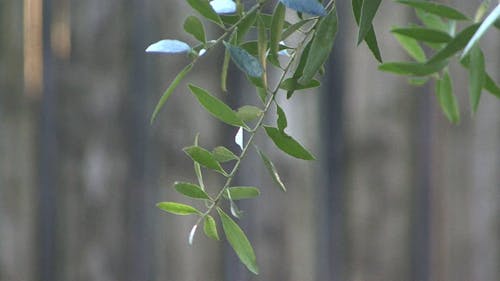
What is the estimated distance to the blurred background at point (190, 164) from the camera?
1229mm

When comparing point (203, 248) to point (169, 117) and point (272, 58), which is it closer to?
point (169, 117)

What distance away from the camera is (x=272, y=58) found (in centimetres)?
37

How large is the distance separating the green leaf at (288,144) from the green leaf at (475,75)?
0.24 feet

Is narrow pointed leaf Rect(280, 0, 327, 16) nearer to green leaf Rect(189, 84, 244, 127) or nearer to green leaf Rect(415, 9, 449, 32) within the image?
green leaf Rect(189, 84, 244, 127)

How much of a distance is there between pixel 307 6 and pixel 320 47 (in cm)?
2

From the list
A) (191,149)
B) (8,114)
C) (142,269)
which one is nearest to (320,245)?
(142,269)

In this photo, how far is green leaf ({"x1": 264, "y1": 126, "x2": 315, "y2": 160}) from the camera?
0.37 meters

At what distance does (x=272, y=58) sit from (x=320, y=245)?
0.94 meters

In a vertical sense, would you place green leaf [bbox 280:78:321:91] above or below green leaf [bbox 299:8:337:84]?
below

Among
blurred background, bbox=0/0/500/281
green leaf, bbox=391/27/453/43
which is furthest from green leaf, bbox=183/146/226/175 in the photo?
blurred background, bbox=0/0/500/281

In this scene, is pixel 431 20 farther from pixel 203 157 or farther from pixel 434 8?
pixel 203 157

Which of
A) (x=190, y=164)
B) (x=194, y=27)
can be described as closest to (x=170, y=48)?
(x=194, y=27)

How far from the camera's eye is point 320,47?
0.34 metres

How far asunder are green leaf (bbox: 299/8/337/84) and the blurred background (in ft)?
2.92
